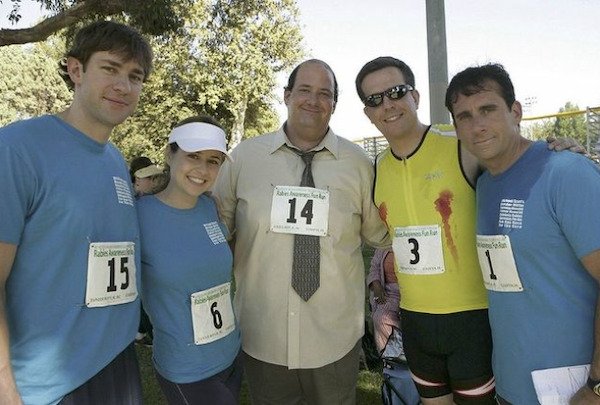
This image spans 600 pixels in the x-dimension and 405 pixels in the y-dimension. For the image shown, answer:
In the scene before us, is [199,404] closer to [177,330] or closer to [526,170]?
[177,330]

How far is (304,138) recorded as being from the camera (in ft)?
9.55

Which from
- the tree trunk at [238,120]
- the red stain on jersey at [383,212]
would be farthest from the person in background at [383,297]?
the tree trunk at [238,120]

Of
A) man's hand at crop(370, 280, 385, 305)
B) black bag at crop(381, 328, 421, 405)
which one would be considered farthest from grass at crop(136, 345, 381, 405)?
man's hand at crop(370, 280, 385, 305)

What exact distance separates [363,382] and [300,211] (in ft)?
8.40

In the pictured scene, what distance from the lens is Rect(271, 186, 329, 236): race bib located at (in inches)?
107

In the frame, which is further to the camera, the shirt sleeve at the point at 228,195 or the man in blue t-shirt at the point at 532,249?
the shirt sleeve at the point at 228,195

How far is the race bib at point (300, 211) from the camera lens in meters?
2.71

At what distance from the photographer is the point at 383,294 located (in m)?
4.49

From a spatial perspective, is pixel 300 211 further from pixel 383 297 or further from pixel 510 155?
pixel 383 297

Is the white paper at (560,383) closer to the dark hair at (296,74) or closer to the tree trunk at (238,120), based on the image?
the dark hair at (296,74)

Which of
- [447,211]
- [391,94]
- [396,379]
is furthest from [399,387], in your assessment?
[391,94]

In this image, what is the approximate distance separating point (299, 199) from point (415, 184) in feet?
2.06

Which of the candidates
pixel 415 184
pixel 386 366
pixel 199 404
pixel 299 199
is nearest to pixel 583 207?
pixel 415 184

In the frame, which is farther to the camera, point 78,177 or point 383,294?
point 383,294
